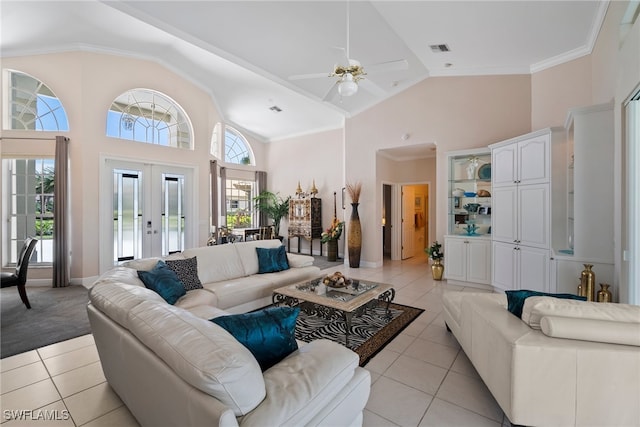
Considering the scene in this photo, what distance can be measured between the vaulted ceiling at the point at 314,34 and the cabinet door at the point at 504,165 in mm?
1477

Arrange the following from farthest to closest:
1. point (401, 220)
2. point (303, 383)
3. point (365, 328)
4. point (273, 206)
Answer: point (273, 206)
point (401, 220)
point (365, 328)
point (303, 383)

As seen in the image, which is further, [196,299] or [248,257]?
[248,257]

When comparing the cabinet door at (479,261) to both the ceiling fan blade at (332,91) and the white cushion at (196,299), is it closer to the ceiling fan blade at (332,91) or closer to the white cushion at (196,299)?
the ceiling fan blade at (332,91)

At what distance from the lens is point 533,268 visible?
4195 mm

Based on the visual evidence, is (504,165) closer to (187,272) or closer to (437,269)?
(437,269)

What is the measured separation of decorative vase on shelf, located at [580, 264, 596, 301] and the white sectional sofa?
2891 mm

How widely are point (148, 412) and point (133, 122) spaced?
18.1 feet

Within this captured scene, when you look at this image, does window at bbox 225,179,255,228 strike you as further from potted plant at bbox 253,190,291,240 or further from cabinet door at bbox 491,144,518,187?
cabinet door at bbox 491,144,518,187

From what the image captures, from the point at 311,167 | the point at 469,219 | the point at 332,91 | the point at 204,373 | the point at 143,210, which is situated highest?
the point at 332,91

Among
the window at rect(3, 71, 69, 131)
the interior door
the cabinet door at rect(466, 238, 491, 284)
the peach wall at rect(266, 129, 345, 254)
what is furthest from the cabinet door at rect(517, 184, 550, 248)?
the window at rect(3, 71, 69, 131)

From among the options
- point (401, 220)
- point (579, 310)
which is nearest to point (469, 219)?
point (401, 220)

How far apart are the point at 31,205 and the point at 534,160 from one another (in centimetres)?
823

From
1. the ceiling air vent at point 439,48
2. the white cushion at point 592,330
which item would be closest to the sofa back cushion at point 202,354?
the white cushion at point 592,330

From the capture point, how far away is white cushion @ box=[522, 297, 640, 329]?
166cm
